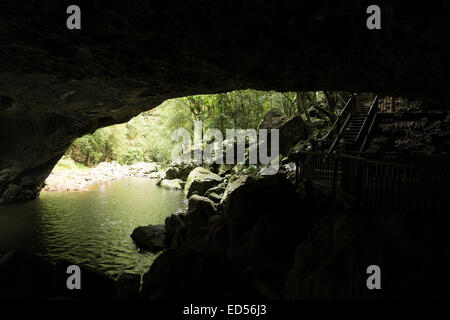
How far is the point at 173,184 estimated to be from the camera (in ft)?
64.8

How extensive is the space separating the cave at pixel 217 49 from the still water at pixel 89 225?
13.0 ft

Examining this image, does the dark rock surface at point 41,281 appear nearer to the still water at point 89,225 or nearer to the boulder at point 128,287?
the boulder at point 128,287

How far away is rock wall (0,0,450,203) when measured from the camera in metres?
3.72

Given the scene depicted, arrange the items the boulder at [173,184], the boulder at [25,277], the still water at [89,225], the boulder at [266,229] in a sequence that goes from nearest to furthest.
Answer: the boulder at [25,277] → the boulder at [266,229] → the still water at [89,225] → the boulder at [173,184]

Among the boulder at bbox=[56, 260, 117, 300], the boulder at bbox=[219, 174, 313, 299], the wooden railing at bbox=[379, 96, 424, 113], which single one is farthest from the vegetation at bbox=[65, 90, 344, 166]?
the boulder at bbox=[56, 260, 117, 300]

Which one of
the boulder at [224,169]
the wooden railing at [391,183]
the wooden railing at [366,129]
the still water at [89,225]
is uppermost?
the wooden railing at [366,129]

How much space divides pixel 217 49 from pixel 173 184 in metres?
15.8

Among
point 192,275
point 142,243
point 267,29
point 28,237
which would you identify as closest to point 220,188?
point 142,243

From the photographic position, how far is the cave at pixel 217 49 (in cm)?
372

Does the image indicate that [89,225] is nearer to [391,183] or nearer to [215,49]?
[215,49]

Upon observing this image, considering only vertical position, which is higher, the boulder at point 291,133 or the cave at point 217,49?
the cave at point 217,49

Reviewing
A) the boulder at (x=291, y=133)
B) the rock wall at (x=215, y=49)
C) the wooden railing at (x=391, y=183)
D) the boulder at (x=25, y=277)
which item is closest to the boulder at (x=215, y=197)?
the boulder at (x=291, y=133)

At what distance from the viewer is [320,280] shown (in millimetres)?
3482

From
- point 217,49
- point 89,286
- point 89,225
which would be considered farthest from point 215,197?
point 217,49
